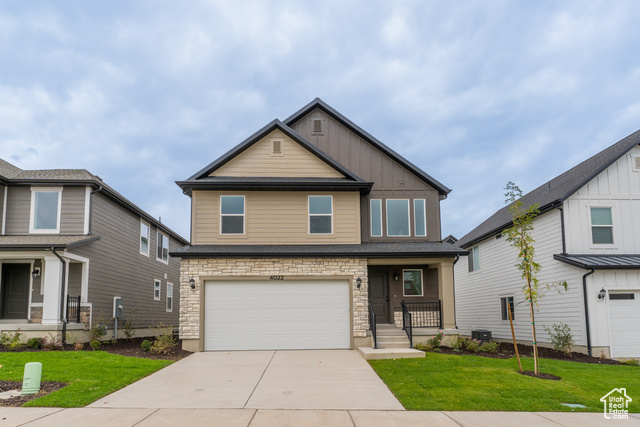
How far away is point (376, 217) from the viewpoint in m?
16.6

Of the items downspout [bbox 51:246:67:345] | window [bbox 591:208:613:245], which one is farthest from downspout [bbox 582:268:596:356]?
downspout [bbox 51:246:67:345]

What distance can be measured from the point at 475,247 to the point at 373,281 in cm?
802

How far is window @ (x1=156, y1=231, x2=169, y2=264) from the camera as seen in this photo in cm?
2381

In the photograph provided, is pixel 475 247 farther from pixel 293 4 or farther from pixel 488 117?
pixel 488 117

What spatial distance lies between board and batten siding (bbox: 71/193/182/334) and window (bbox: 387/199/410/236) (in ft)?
34.0

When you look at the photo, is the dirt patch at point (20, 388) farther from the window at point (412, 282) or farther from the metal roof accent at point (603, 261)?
the metal roof accent at point (603, 261)

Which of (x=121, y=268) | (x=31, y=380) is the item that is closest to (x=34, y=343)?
(x=121, y=268)

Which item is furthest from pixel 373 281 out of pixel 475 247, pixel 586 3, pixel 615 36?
pixel 615 36

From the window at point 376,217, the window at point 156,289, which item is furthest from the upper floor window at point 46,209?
the window at point 376,217

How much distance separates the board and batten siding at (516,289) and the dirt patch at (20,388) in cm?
1222

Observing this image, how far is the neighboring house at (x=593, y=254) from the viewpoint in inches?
563

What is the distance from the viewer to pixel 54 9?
57.2ft

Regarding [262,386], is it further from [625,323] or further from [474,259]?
[474,259]

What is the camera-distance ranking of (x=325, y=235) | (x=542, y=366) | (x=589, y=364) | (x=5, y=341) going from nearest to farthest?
(x=542, y=366) < (x=589, y=364) < (x=5, y=341) < (x=325, y=235)
